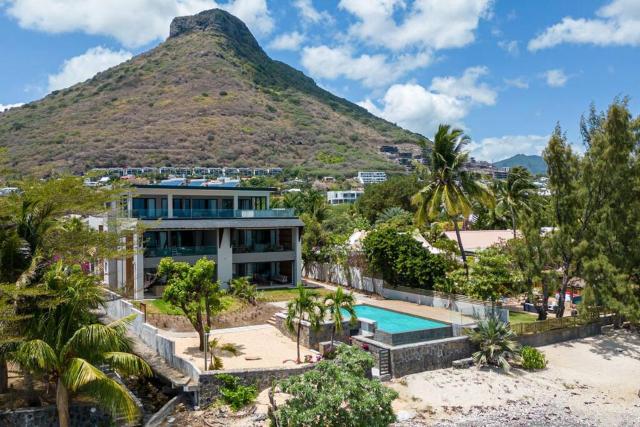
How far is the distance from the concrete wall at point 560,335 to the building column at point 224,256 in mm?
18863

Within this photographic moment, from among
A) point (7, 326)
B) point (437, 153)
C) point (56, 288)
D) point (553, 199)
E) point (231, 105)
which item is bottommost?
point (7, 326)

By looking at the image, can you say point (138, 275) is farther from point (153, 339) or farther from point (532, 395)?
point (532, 395)

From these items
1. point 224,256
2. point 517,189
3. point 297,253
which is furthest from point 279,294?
point 517,189

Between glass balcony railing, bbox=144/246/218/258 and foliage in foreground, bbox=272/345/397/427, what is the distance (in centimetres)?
2043

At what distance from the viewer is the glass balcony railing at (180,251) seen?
3216 cm

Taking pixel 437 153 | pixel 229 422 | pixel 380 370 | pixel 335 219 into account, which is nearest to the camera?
pixel 229 422

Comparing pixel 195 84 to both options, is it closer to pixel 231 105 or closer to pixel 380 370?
pixel 231 105

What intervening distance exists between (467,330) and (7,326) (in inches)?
673

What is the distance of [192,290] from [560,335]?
58.5 ft

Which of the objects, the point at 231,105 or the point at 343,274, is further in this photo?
the point at 231,105

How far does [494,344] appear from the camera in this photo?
21.5m

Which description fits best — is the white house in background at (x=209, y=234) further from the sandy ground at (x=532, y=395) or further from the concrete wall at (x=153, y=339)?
the sandy ground at (x=532, y=395)

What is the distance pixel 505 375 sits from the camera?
2070cm

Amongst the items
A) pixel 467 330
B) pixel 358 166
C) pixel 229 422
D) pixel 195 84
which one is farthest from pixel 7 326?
pixel 195 84
